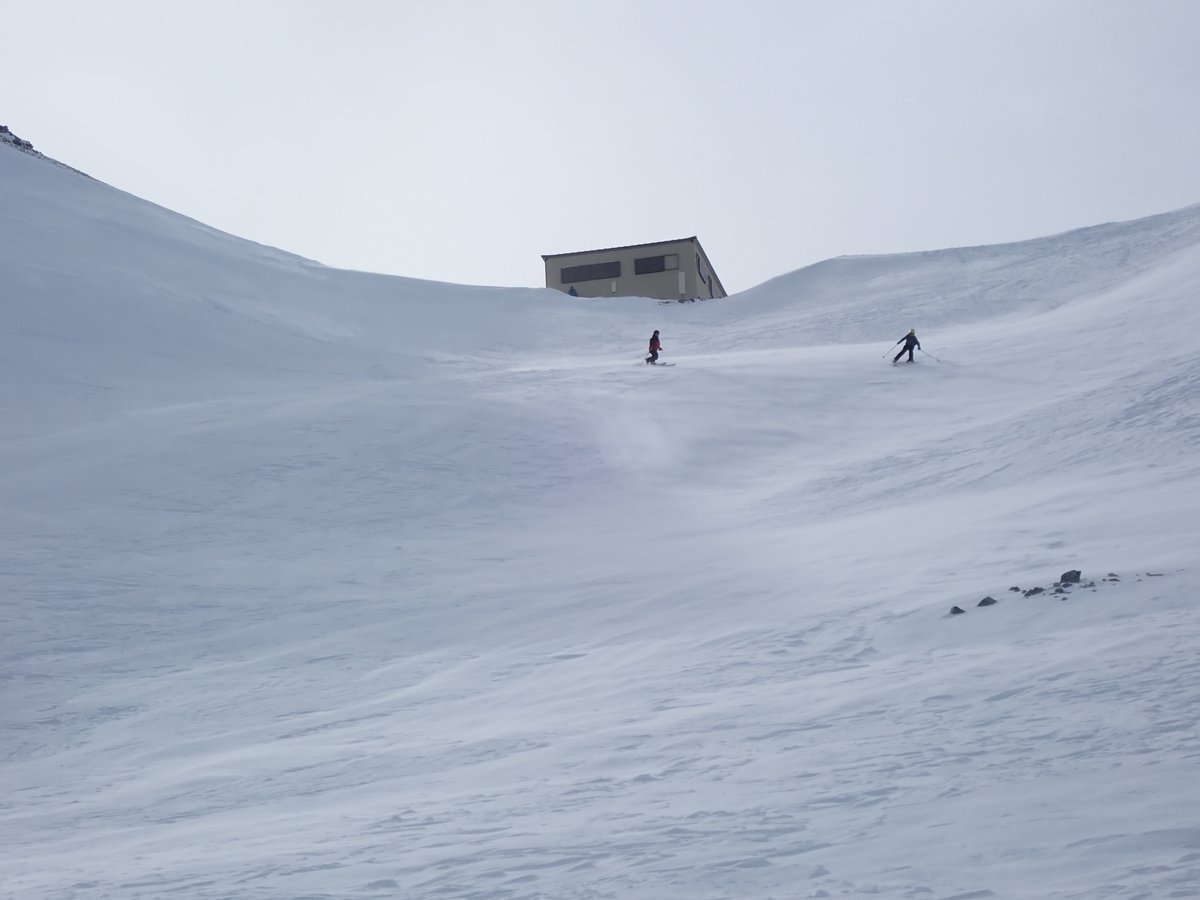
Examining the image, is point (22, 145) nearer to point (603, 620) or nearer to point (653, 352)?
point (653, 352)

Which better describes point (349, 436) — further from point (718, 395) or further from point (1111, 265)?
point (1111, 265)

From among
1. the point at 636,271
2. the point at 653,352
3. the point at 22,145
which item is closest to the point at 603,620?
the point at 653,352

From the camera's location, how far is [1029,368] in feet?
71.8

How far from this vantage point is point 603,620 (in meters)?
9.91

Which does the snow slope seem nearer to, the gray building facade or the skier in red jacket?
the skier in red jacket

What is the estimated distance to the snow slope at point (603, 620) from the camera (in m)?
4.89

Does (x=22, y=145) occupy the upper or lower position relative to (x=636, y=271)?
upper

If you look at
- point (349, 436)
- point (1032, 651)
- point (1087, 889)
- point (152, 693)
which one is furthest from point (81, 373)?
point (1087, 889)

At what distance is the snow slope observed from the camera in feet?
16.0

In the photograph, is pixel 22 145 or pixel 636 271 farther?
pixel 636 271

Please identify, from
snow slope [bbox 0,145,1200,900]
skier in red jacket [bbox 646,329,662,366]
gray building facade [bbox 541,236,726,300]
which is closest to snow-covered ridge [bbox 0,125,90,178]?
snow slope [bbox 0,145,1200,900]

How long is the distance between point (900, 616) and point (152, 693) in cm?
595

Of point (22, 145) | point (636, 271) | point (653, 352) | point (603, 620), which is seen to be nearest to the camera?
Result: point (603, 620)

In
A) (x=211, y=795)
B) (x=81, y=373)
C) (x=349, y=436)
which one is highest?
(x=81, y=373)
